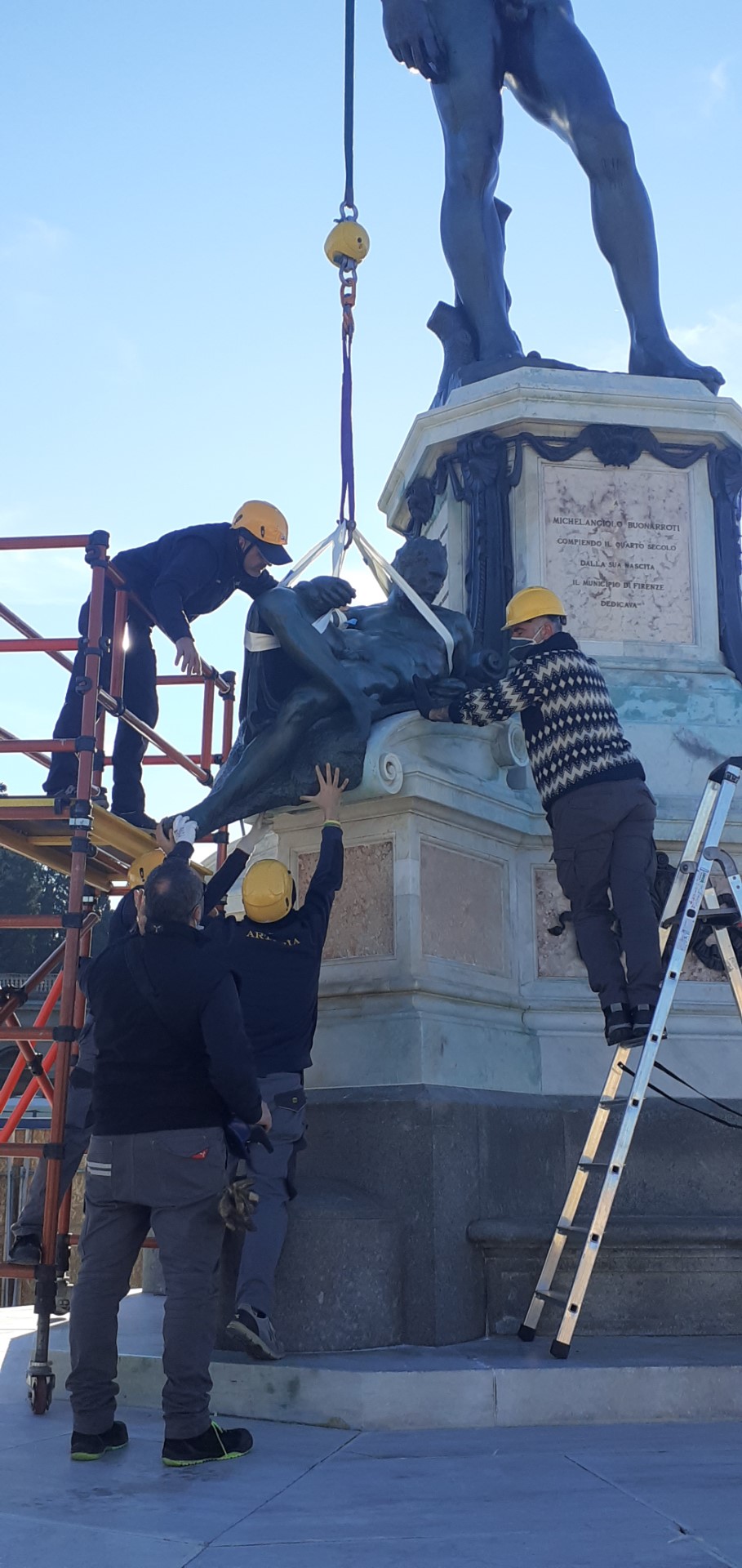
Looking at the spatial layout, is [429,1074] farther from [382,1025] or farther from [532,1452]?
[532,1452]

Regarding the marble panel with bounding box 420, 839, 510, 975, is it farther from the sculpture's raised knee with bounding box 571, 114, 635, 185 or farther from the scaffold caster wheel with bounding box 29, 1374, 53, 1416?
the sculpture's raised knee with bounding box 571, 114, 635, 185

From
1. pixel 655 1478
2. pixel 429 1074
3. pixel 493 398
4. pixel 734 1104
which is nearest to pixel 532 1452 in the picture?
pixel 655 1478

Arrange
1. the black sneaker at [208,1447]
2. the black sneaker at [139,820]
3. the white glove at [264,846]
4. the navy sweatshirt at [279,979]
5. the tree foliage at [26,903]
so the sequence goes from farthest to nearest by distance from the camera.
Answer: the tree foliage at [26,903]
the black sneaker at [139,820]
the white glove at [264,846]
the navy sweatshirt at [279,979]
the black sneaker at [208,1447]

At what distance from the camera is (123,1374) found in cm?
546

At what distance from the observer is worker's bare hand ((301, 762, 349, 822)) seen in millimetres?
6539

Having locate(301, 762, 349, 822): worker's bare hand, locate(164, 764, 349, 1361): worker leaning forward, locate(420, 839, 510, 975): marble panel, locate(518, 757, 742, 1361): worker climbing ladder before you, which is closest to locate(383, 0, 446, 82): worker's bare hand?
locate(301, 762, 349, 822): worker's bare hand

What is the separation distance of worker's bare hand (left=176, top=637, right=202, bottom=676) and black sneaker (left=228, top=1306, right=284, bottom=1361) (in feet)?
9.44

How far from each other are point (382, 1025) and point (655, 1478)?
2.62m

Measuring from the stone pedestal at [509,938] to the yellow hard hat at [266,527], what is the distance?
1.12m

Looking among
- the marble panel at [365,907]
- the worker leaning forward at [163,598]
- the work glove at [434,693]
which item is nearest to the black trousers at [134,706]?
the worker leaning forward at [163,598]

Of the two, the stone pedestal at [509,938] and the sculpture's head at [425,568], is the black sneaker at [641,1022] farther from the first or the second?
the sculpture's head at [425,568]

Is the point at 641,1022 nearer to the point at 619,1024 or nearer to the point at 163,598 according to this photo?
the point at 619,1024

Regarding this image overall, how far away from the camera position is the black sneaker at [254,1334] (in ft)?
16.9

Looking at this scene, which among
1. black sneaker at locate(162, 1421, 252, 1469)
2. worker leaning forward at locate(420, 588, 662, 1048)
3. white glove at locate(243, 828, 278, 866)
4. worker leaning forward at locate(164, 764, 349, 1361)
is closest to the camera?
black sneaker at locate(162, 1421, 252, 1469)
